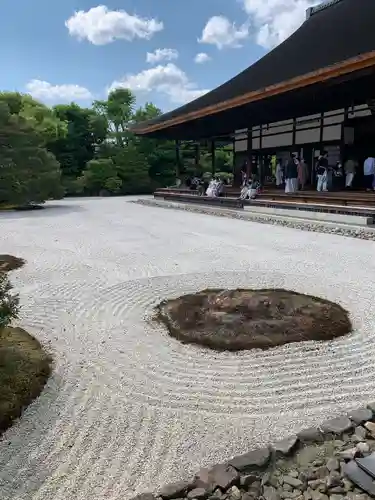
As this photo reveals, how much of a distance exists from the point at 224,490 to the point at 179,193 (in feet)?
52.3

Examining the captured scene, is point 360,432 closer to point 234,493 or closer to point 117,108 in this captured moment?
point 234,493

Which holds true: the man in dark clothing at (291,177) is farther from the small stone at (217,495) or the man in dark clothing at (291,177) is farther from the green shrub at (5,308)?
the small stone at (217,495)

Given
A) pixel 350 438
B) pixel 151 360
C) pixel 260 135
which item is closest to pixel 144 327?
pixel 151 360

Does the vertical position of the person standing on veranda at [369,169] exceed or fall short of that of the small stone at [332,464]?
it exceeds it

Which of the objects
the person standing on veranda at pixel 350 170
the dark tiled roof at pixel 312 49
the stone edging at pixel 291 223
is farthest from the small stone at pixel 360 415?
the person standing on veranda at pixel 350 170

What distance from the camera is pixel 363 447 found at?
1.99 meters

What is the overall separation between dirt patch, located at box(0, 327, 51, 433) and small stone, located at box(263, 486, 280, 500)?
140 centimetres

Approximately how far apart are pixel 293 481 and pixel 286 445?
0.22 metres

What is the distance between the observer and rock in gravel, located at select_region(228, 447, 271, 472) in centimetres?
187

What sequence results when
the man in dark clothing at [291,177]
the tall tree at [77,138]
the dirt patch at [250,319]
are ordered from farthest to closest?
the tall tree at [77,138] < the man in dark clothing at [291,177] < the dirt patch at [250,319]

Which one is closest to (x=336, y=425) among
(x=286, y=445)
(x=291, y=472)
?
(x=286, y=445)

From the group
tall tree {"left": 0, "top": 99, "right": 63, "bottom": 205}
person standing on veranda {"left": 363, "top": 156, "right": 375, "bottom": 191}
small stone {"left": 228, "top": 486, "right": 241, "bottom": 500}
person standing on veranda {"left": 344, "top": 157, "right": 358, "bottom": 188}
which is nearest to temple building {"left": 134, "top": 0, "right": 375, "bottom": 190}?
person standing on veranda {"left": 344, "top": 157, "right": 358, "bottom": 188}

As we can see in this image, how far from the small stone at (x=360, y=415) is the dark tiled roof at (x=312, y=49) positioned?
342 inches

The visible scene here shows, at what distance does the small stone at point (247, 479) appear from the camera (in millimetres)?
1775
